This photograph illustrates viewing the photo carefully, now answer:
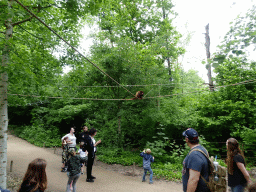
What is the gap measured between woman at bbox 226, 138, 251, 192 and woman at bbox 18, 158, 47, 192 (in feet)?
9.87

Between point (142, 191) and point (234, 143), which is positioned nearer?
point (234, 143)

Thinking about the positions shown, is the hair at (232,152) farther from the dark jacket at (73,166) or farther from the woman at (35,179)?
the dark jacket at (73,166)

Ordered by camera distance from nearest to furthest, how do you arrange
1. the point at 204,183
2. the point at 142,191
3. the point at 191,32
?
the point at 204,183
the point at 142,191
the point at 191,32

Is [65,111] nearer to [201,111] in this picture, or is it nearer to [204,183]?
[201,111]

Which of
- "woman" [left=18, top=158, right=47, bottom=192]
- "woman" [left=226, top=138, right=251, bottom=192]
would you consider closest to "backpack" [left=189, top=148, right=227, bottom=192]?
"woman" [left=226, top=138, right=251, bottom=192]

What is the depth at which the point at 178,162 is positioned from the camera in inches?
336

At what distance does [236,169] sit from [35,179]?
3.16 m

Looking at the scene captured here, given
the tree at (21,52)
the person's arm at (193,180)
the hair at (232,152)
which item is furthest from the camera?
the tree at (21,52)

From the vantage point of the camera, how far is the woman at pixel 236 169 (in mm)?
2973

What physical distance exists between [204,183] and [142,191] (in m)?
4.03

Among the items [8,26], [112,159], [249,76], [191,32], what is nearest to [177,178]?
[112,159]

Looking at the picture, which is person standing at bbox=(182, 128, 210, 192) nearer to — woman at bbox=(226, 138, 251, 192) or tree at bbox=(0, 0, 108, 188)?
woman at bbox=(226, 138, 251, 192)

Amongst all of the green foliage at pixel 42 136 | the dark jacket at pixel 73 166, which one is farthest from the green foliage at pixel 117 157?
the green foliage at pixel 42 136

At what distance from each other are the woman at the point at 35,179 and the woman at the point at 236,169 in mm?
3009
